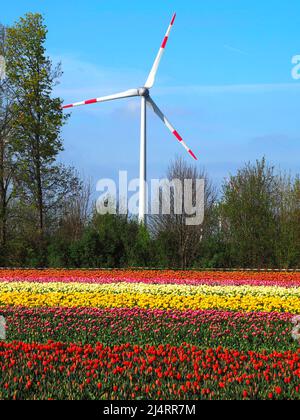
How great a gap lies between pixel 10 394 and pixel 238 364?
288 centimetres

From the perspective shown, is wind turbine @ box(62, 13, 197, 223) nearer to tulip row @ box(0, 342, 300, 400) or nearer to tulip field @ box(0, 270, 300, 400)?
tulip field @ box(0, 270, 300, 400)

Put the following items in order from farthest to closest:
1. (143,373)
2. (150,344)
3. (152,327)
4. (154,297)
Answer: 1. (154,297)
2. (152,327)
3. (150,344)
4. (143,373)

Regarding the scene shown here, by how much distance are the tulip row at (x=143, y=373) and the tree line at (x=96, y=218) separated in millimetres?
20616

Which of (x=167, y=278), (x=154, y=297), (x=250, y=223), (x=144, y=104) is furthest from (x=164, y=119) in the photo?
(x=154, y=297)

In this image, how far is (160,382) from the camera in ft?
23.5

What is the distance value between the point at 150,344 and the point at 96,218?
23.1 meters

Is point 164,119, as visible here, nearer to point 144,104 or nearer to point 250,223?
point 144,104

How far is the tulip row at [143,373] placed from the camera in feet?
22.6

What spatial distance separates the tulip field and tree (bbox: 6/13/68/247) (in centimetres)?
1460

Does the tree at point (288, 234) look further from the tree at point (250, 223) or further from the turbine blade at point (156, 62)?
the turbine blade at point (156, 62)

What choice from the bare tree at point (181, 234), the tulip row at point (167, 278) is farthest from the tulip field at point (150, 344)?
the bare tree at point (181, 234)

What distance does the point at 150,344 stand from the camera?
9.90 m

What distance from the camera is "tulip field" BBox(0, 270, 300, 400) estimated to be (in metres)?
7.07

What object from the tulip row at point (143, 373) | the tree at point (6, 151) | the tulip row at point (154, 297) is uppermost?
the tree at point (6, 151)
